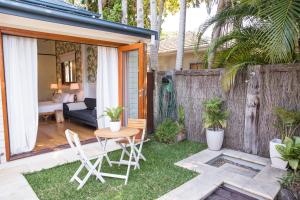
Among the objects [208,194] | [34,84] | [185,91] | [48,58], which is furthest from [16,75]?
[48,58]

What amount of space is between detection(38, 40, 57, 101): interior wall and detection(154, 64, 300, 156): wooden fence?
758 centimetres

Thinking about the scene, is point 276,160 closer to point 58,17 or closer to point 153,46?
point 153,46

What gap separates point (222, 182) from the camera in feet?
10.5

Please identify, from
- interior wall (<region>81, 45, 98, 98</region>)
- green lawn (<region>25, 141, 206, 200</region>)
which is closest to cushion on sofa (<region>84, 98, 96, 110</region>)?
interior wall (<region>81, 45, 98, 98</region>)

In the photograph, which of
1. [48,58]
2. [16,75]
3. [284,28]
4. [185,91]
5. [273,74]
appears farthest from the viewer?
[48,58]

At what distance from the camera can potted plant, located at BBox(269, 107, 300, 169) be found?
11.5 feet

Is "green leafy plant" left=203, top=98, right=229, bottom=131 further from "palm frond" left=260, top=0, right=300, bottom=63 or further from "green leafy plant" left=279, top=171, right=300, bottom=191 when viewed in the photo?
"palm frond" left=260, top=0, right=300, bottom=63

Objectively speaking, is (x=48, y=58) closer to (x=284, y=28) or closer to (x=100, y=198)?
(x=100, y=198)

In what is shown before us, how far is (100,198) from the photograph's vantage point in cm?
277

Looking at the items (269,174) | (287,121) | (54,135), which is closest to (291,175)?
(269,174)

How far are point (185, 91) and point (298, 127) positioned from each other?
2457 mm

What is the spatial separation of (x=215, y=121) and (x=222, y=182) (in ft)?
5.13

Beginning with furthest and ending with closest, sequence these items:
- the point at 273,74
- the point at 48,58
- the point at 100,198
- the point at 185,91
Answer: the point at 48,58, the point at 185,91, the point at 273,74, the point at 100,198

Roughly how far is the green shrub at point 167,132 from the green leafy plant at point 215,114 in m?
0.83
